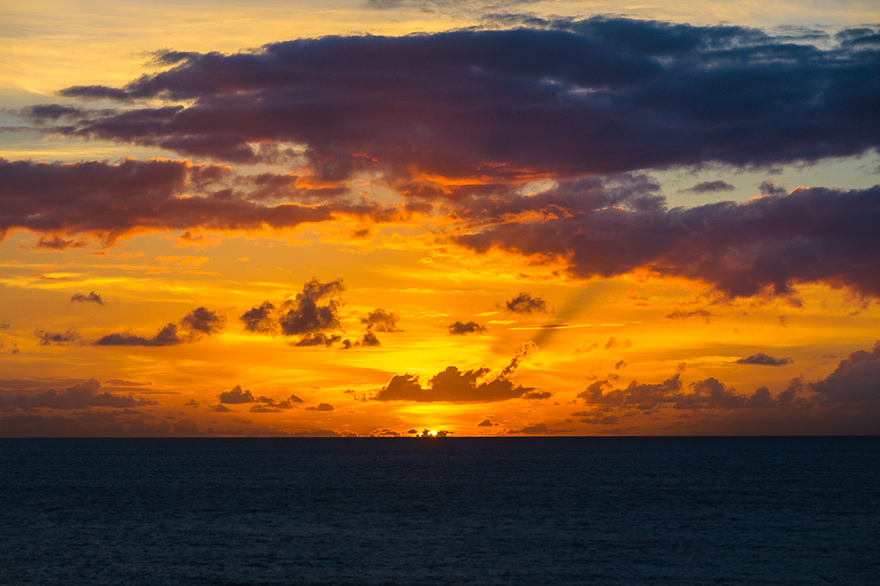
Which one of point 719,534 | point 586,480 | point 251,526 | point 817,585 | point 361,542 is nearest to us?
point 817,585

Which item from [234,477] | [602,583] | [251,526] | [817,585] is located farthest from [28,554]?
[234,477]

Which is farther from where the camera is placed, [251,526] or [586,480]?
[586,480]

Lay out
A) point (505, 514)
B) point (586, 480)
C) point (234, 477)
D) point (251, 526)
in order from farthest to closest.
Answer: point (234, 477), point (586, 480), point (505, 514), point (251, 526)

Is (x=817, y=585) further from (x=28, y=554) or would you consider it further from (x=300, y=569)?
(x=28, y=554)

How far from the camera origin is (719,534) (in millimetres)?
91000

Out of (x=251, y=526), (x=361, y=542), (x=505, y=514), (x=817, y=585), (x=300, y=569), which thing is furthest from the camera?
(x=505, y=514)

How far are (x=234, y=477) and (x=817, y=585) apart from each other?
481 ft

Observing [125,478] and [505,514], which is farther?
[125,478]

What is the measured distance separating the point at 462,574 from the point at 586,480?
110 metres

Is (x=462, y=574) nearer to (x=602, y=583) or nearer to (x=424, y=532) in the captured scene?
(x=602, y=583)

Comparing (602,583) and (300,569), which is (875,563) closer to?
(602,583)

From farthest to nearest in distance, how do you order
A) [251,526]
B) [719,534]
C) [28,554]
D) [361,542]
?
1. [251,526]
2. [719,534]
3. [361,542]
4. [28,554]

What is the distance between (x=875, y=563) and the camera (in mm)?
71812

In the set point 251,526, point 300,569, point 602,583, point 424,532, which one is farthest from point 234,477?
point 602,583
